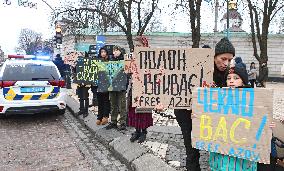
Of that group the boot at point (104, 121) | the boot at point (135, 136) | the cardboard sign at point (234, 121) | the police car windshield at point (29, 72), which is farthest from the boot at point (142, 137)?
the police car windshield at point (29, 72)

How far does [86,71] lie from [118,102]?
1.88 metres

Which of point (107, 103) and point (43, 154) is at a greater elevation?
point (107, 103)

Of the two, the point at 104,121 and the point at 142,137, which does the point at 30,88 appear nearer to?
the point at 104,121

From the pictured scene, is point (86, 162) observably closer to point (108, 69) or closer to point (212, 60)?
point (108, 69)

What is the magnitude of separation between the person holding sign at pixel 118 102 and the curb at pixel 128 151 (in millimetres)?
246

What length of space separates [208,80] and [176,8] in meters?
12.3

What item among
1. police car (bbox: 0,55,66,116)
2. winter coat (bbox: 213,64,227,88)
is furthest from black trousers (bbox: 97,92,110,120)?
winter coat (bbox: 213,64,227,88)

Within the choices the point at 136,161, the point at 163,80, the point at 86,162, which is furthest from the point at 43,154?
the point at 163,80

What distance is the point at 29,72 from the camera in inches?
345

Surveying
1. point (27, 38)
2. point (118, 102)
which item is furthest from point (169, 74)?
point (27, 38)

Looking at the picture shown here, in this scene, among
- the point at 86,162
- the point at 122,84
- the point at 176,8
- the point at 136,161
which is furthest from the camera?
the point at 176,8

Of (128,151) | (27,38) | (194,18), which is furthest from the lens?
(27,38)

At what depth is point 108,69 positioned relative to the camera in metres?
7.16

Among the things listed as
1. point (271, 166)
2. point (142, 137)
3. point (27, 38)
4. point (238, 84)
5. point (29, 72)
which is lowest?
point (142, 137)
